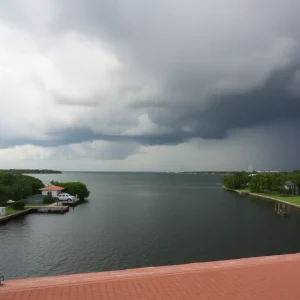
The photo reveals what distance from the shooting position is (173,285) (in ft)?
41.0

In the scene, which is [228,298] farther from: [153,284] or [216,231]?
[216,231]

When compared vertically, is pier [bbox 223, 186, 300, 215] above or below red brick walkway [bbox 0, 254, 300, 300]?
below

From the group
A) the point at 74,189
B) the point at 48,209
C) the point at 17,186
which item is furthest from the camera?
the point at 74,189

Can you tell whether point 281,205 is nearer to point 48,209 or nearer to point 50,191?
point 48,209

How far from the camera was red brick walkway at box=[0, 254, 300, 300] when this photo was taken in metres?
11.4

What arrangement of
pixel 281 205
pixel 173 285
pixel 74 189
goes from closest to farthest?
1. pixel 173 285
2. pixel 281 205
3. pixel 74 189

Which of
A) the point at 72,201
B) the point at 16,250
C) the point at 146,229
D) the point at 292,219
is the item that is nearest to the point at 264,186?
the point at 292,219

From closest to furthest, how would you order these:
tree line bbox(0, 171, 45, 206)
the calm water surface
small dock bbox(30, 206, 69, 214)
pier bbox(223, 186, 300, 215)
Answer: the calm water surface
small dock bbox(30, 206, 69, 214)
pier bbox(223, 186, 300, 215)
tree line bbox(0, 171, 45, 206)

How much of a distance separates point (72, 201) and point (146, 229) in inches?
1145

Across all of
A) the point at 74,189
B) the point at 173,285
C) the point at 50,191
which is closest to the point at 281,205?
the point at 74,189

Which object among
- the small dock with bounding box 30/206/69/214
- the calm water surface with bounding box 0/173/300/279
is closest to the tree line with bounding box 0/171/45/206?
the small dock with bounding box 30/206/69/214

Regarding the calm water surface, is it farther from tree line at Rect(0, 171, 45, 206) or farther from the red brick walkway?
the red brick walkway

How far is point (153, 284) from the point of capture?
41.3 feet

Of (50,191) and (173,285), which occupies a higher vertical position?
(50,191)
